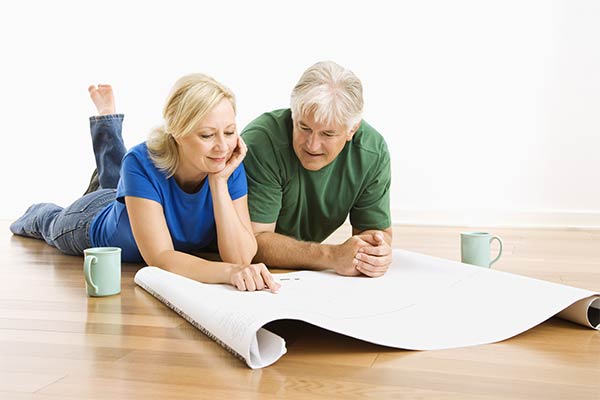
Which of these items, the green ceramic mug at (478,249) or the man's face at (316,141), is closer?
the man's face at (316,141)

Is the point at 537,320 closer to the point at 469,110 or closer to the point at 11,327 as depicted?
the point at 11,327

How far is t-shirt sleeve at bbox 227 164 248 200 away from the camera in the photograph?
2395 millimetres

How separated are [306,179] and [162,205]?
488 millimetres

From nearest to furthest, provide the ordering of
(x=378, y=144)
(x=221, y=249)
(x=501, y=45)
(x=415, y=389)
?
(x=415, y=389), (x=221, y=249), (x=378, y=144), (x=501, y=45)

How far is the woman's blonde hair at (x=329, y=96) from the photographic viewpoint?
87.1 inches

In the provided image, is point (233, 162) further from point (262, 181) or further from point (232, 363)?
point (232, 363)

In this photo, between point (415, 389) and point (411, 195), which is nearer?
point (415, 389)

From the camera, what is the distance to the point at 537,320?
1.70 meters

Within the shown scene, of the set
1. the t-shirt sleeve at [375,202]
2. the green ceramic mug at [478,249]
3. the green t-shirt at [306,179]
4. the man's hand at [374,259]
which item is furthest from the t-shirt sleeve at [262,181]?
the green ceramic mug at [478,249]

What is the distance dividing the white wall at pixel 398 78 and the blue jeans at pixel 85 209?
3.50ft

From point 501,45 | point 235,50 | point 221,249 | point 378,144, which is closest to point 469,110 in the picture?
point 501,45

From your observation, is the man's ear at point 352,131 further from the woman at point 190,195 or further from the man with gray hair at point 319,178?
the woman at point 190,195

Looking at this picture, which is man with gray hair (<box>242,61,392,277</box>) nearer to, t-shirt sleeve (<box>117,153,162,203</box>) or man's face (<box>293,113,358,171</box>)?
man's face (<box>293,113,358,171</box>)

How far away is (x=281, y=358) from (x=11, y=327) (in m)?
0.75
